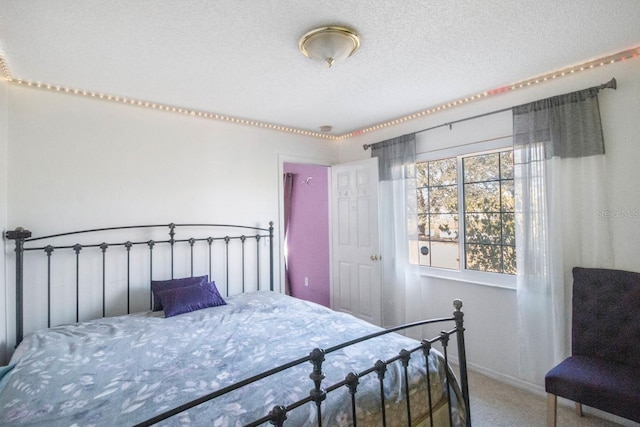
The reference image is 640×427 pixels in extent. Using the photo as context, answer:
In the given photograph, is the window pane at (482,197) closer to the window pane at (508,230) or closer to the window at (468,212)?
the window at (468,212)

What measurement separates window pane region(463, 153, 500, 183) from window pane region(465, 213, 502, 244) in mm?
336

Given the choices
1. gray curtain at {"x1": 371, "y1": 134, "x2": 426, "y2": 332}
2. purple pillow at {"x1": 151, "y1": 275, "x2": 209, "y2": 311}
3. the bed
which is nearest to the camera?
the bed

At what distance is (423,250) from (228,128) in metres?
Result: 2.39

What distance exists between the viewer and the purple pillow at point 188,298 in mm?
2348

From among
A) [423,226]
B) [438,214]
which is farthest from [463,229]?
[423,226]

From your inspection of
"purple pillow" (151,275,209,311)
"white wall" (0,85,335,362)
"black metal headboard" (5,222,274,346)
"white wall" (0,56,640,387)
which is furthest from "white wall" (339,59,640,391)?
"purple pillow" (151,275,209,311)

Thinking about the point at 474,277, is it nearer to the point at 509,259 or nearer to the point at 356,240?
the point at 509,259

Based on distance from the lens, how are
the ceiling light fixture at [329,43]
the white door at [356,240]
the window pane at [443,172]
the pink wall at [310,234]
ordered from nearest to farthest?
the ceiling light fixture at [329,43] → the window pane at [443,172] → the white door at [356,240] → the pink wall at [310,234]

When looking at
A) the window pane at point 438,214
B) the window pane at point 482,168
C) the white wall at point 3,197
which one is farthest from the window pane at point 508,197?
the white wall at point 3,197

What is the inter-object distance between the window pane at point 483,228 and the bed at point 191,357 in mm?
877

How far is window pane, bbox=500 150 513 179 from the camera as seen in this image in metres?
2.68

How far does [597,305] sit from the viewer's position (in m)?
2.06

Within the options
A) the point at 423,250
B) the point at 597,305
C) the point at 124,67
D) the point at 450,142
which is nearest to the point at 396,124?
the point at 450,142

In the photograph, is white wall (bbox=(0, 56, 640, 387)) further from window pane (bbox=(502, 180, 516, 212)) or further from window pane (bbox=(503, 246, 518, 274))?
A: window pane (bbox=(502, 180, 516, 212))
